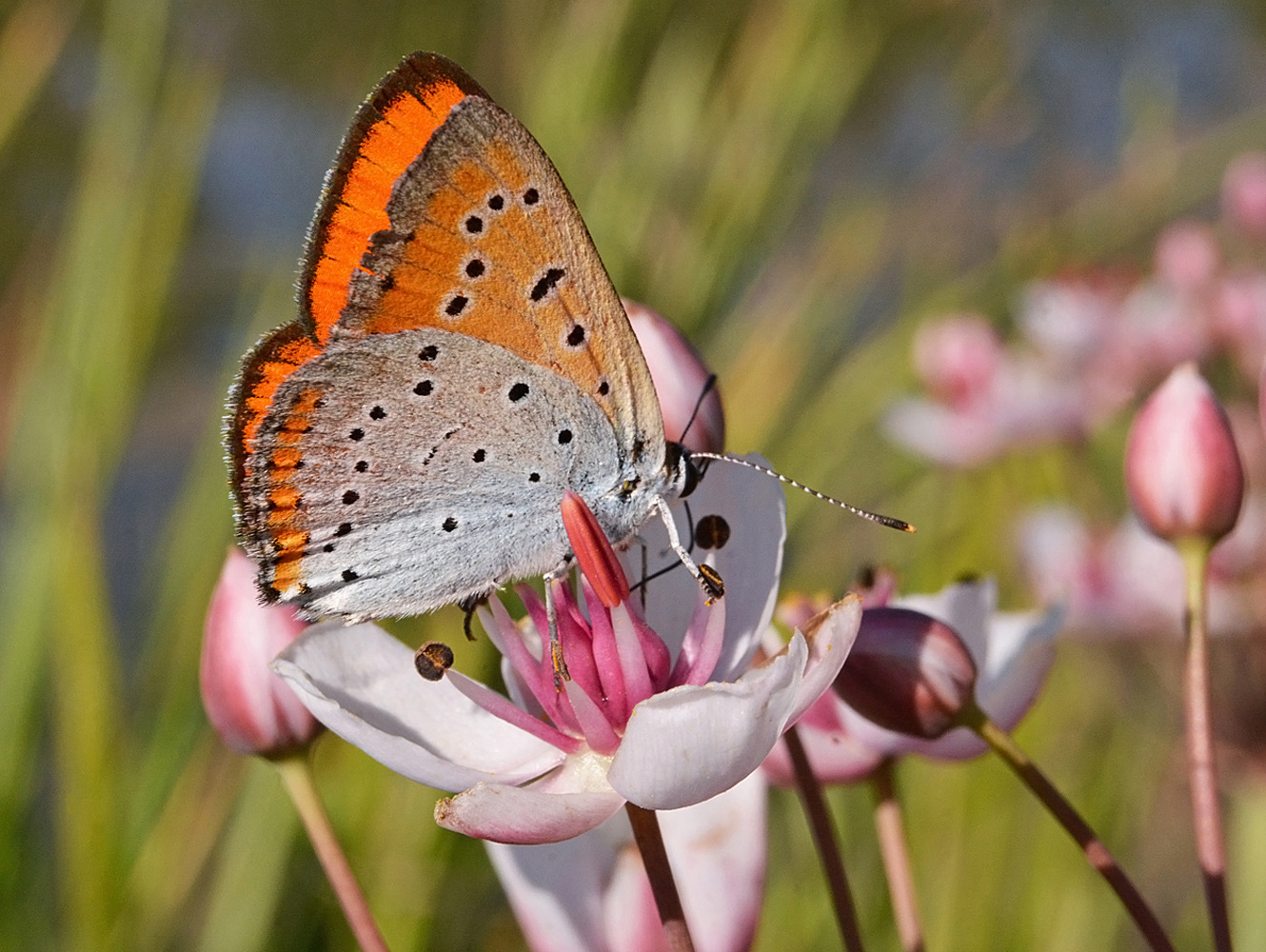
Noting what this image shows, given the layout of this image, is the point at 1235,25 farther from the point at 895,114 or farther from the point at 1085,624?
the point at 1085,624

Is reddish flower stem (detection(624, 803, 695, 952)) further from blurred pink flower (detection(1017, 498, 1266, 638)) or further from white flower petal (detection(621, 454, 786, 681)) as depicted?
blurred pink flower (detection(1017, 498, 1266, 638))

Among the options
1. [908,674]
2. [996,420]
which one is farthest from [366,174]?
[996,420]

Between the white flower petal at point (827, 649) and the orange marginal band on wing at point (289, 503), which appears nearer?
the white flower petal at point (827, 649)

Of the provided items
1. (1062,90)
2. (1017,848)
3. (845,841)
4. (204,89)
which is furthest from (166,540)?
(1062,90)

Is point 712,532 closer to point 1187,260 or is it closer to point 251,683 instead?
point 251,683

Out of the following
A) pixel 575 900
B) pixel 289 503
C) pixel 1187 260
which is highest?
pixel 1187 260

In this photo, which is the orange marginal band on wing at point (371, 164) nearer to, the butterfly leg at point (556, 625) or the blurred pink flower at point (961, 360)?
the butterfly leg at point (556, 625)

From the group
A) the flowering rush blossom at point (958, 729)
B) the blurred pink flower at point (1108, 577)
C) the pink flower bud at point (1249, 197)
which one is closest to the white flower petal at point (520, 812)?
the flowering rush blossom at point (958, 729)

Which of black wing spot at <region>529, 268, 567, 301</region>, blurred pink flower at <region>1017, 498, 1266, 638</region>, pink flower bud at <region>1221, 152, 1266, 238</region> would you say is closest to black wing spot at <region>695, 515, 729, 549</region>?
black wing spot at <region>529, 268, 567, 301</region>
